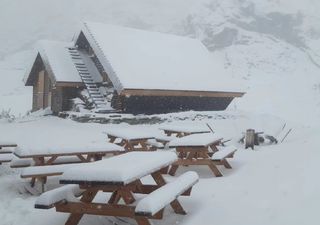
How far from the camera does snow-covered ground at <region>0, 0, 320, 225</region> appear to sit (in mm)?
5621

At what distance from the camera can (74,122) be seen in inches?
674

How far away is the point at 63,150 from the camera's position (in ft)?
23.0

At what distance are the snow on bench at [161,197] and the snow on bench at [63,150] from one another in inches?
93.7

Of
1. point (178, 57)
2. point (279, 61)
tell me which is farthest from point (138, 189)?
point (279, 61)

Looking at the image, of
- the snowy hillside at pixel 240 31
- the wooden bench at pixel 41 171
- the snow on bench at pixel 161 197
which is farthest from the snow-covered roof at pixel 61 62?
the snowy hillside at pixel 240 31

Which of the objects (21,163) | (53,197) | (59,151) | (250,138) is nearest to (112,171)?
(53,197)

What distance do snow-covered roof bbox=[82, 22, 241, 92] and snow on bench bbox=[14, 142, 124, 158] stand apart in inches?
348

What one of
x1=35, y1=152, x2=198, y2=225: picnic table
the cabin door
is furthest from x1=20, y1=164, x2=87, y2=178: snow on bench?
the cabin door

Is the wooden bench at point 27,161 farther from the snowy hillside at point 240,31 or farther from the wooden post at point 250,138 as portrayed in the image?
the snowy hillside at point 240,31

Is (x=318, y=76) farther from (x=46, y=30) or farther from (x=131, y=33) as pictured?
(x=46, y=30)

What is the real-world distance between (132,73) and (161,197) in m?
13.4

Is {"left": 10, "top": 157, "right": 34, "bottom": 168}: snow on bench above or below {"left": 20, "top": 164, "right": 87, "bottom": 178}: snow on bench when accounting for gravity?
above

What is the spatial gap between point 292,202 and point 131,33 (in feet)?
57.4

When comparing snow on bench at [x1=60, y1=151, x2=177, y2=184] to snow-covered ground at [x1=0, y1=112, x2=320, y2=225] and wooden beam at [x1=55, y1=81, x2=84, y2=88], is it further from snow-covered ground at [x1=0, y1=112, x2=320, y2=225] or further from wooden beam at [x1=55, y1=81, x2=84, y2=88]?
wooden beam at [x1=55, y1=81, x2=84, y2=88]
